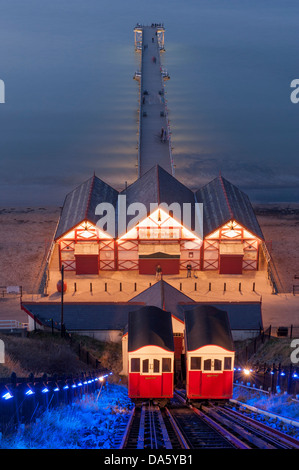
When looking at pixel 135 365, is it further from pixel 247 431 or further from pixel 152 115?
pixel 152 115

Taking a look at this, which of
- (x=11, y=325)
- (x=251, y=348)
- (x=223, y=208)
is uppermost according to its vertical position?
(x=223, y=208)

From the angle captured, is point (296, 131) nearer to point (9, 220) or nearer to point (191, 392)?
point (9, 220)

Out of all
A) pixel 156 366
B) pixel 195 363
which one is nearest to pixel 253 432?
pixel 195 363

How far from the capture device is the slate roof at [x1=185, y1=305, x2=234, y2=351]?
73.7 ft

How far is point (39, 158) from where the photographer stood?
8281 cm

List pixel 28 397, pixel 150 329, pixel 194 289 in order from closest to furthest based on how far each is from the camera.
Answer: pixel 28 397 → pixel 150 329 → pixel 194 289

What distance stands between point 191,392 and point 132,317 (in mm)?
4389

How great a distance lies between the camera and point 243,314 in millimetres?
32312

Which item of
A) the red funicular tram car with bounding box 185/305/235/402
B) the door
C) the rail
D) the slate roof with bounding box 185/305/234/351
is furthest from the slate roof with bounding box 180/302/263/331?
the door

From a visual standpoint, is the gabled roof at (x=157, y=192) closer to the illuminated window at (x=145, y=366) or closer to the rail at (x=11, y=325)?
the rail at (x=11, y=325)

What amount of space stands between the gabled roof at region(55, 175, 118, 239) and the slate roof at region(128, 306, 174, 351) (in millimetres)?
19381

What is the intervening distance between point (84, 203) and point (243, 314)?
19.4 m

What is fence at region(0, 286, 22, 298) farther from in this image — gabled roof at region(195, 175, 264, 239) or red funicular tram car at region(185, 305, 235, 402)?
red funicular tram car at region(185, 305, 235, 402)
